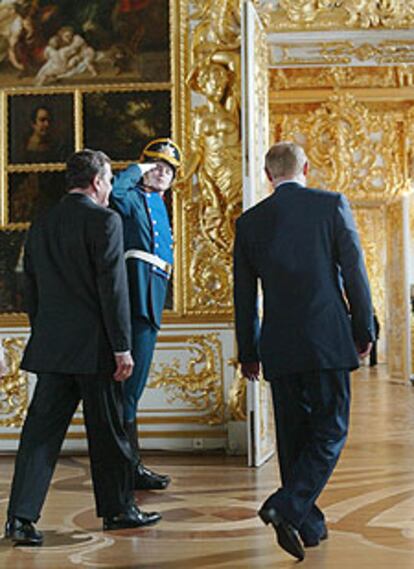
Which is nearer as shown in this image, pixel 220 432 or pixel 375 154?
pixel 220 432

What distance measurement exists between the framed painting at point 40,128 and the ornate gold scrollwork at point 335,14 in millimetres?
1676

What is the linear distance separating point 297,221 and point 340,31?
12.7 ft

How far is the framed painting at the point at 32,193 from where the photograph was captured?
265 inches

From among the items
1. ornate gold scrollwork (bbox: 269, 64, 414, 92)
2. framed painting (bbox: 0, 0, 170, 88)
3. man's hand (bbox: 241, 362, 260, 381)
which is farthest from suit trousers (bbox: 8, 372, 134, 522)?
ornate gold scrollwork (bbox: 269, 64, 414, 92)

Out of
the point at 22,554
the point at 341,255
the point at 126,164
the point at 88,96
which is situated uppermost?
the point at 88,96

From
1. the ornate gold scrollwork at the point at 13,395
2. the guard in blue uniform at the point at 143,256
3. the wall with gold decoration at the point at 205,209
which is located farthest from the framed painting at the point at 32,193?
the guard in blue uniform at the point at 143,256

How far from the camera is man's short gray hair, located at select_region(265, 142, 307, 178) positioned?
3.65 metres

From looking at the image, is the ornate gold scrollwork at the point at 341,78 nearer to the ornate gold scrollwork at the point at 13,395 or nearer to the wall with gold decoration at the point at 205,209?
the wall with gold decoration at the point at 205,209

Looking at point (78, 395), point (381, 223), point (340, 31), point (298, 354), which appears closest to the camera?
point (298, 354)

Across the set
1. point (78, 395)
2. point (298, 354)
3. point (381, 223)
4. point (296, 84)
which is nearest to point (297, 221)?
point (298, 354)

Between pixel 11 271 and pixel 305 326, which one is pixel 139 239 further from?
pixel 11 271

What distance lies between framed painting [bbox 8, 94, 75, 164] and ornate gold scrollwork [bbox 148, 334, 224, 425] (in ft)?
5.53

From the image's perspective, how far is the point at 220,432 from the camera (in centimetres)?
648

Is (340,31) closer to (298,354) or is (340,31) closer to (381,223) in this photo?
(298,354)
